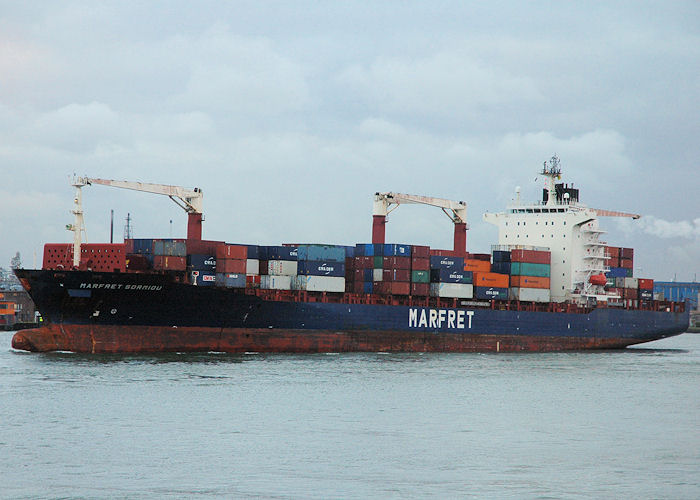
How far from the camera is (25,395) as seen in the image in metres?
28.7

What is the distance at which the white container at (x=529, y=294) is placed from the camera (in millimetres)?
53594

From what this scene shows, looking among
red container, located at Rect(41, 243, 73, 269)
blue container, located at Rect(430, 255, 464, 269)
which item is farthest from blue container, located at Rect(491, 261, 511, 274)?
red container, located at Rect(41, 243, 73, 269)

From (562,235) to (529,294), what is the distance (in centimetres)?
628

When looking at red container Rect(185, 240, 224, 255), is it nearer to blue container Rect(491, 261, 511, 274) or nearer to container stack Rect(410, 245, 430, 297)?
container stack Rect(410, 245, 430, 297)

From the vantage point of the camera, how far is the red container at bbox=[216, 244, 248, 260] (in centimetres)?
4319

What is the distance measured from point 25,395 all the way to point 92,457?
954cm

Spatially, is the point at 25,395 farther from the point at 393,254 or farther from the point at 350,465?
the point at 393,254

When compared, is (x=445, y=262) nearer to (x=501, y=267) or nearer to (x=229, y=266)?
(x=501, y=267)

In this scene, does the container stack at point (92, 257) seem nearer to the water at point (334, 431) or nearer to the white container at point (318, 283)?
the water at point (334, 431)

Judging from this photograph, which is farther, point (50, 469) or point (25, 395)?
point (25, 395)

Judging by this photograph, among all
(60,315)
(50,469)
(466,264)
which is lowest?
(50,469)

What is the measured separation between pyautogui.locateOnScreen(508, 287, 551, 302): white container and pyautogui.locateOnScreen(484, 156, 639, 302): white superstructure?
117 inches

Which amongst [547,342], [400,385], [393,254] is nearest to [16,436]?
[400,385]

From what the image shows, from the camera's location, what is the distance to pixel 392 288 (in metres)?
47.7
